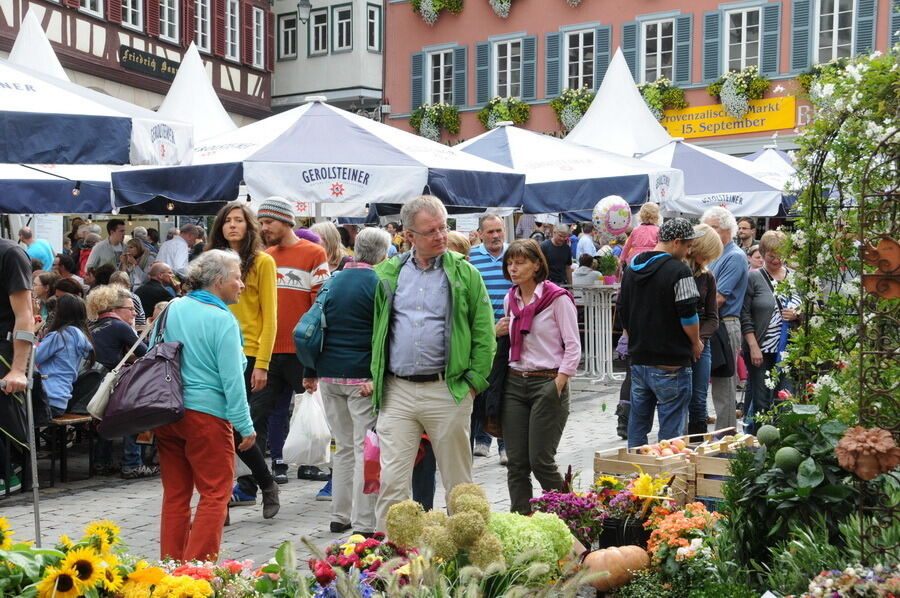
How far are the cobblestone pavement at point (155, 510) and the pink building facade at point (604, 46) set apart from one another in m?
20.3

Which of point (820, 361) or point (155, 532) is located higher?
point (820, 361)

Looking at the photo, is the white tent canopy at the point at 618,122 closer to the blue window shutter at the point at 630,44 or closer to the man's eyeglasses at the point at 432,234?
the blue window shutter at the point at 630,44

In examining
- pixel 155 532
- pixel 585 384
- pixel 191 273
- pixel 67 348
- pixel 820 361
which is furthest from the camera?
pixel 585 384

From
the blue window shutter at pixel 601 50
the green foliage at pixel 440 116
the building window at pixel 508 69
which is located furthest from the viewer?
the green foliage at pixel 440 116

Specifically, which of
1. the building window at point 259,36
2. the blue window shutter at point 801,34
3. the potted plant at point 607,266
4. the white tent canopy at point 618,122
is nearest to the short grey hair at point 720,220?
the potted plant at point 607,266

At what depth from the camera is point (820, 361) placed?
4.77m

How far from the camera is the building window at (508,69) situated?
3206 cm

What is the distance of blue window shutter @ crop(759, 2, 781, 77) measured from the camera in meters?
27.6

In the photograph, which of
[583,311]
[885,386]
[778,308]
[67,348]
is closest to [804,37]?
[583,311]

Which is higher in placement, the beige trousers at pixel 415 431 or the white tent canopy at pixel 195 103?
the white tent canopy at pixel 195 103

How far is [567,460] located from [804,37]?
21.3 metres

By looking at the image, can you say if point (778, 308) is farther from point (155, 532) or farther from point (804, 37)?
point (804, 37)

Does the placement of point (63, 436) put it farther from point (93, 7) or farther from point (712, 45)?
point (712, 45)

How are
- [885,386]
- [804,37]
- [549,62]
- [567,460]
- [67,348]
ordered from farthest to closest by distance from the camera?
[549,62], [804,37], [567,460], [67,348], [885,386]
